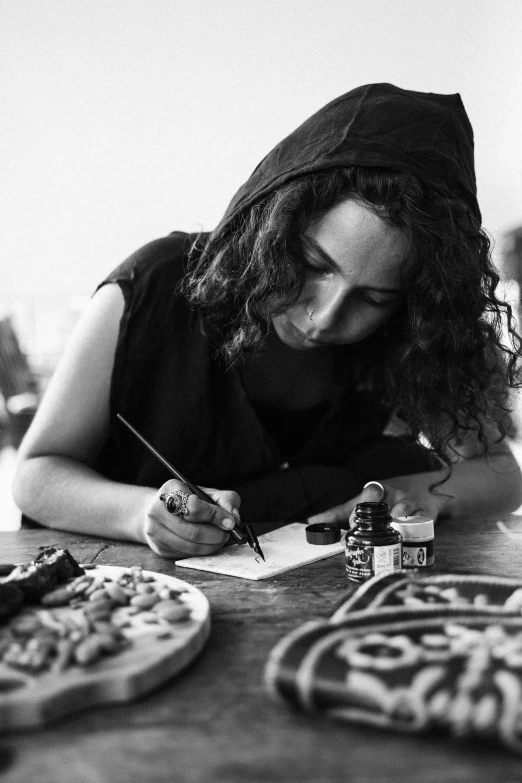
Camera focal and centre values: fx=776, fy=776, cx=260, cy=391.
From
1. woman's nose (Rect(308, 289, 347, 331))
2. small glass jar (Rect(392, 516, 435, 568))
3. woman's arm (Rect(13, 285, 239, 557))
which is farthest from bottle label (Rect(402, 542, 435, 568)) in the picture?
woman's nose (Rect(308, 289, 347, 331))

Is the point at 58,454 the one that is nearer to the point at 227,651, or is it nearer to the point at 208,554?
the point at 208,554

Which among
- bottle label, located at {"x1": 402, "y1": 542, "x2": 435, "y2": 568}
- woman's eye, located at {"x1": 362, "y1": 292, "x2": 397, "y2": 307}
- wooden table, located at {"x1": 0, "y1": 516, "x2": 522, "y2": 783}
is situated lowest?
bottle label, located at {"x1": 402, "y1": 542, "x2": 435, "y2": 568}

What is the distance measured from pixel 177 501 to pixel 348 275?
47 cm

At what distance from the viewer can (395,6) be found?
6.16 meters

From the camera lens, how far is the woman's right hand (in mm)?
1188

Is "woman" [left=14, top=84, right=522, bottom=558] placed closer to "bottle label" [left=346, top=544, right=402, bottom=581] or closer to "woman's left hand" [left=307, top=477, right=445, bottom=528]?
"woman's left hand" [left=307, top=477, right=445, bottom=528]

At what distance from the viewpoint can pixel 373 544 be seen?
1051mm

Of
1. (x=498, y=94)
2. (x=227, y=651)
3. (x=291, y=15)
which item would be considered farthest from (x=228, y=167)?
(x=227, y=651)

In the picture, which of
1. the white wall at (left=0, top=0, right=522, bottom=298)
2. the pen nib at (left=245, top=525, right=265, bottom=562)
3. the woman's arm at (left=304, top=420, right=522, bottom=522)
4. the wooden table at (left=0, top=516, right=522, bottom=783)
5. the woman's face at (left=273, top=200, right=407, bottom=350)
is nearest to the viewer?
the wooden table at (left=0, top=516, right=522, bottom=783)

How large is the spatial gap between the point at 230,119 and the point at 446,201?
17.8 ft

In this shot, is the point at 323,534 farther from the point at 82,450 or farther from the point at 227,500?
the point at 82,450

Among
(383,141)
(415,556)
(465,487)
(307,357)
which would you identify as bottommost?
(465,487)

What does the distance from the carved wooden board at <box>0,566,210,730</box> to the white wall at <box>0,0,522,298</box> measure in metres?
5.86

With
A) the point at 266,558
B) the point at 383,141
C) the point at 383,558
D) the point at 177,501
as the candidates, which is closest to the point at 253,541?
the point at 266,558
